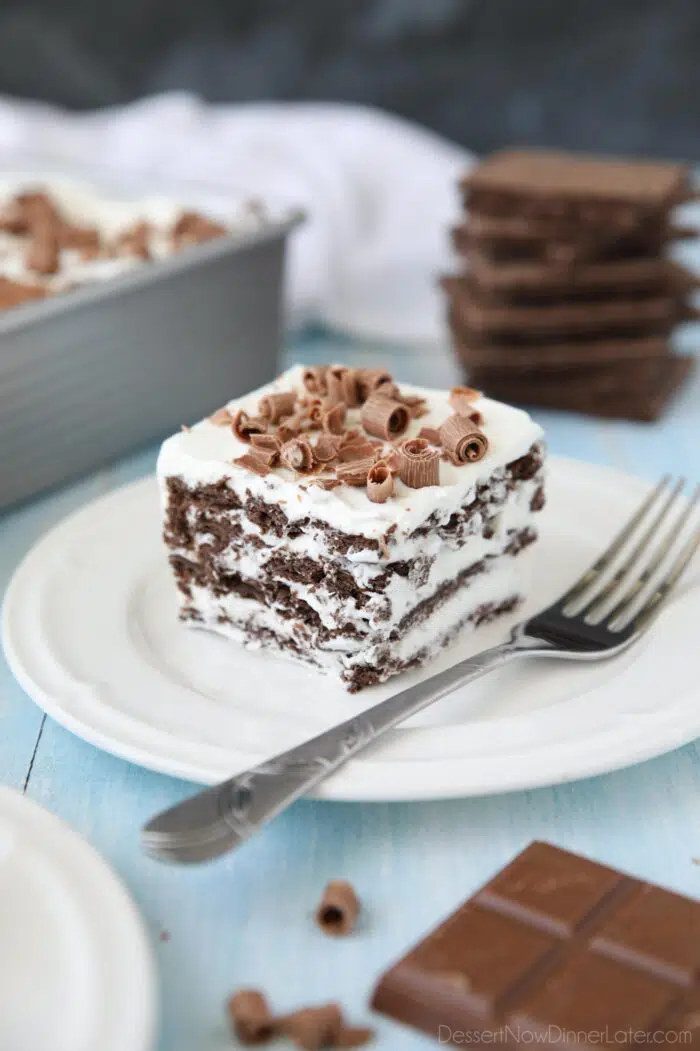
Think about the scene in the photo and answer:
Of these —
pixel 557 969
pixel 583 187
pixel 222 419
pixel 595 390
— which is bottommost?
pixel 595 390

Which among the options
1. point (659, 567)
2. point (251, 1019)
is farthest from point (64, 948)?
point (659, 567)

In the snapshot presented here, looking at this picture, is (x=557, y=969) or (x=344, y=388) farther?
(x=344, y=388)

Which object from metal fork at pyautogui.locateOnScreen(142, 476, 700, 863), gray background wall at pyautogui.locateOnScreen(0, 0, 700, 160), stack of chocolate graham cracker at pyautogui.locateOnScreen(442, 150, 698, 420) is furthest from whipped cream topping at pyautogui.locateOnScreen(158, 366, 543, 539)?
gray background wall at pyautogui.locateOnScreen(0, 0, 700, 160)

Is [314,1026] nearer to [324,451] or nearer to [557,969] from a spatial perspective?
[557,969]

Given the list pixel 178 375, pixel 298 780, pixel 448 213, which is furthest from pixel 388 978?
pixel 448 213

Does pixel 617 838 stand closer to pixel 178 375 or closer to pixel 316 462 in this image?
pixel 316 462

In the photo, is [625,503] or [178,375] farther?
[178,375]

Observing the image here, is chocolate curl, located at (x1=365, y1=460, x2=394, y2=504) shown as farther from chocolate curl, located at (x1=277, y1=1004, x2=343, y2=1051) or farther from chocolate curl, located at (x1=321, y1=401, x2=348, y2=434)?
chocolate curl, located at (x1=277, y1=1004, x2=343, y2=1051)
